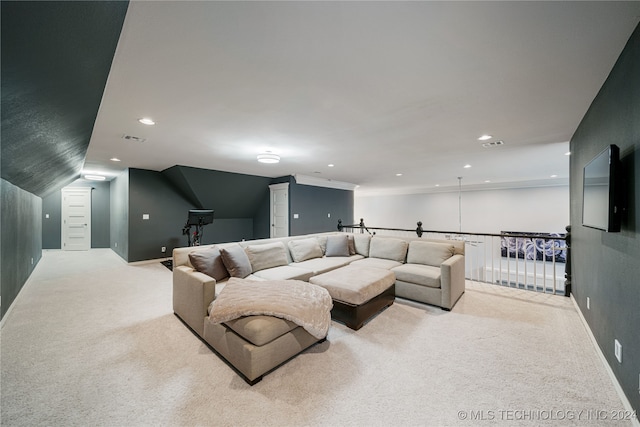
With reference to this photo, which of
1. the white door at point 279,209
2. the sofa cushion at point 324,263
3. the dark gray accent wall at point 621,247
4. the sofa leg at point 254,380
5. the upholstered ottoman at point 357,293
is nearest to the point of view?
the dark gray accent wall at point 621,247

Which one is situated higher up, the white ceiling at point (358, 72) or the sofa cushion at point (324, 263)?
the white ceiling at point (358, 72)

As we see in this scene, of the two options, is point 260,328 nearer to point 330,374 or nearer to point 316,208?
point 330,374

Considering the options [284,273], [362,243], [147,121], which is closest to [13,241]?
[147,121]

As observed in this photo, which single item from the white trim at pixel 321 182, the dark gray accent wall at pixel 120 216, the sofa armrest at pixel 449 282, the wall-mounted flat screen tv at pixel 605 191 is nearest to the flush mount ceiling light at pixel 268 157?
the white trim at pixel 321 182

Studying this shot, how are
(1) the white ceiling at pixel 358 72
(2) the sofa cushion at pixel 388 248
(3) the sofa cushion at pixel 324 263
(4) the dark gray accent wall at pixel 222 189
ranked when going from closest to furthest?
(1) the white ceiling at pixel 358 72, (3) the sofa cushion at pixel 324 263, (2) the sofa cushion at pixel 388 248, (4) the dark gray accent wall at pixel 222 189

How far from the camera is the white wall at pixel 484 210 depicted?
7.43 metres

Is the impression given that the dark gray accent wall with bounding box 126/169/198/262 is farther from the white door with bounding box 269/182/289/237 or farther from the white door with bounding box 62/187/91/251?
the white door with bounding box 62/187/91/251

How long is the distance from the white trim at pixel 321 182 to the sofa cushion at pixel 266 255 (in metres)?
3.43

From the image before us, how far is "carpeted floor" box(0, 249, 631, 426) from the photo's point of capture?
156 cm

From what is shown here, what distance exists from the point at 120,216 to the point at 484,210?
11525 millimetres

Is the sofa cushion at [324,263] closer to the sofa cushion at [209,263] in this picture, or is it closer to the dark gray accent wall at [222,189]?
the sofa cushion at [209,263]

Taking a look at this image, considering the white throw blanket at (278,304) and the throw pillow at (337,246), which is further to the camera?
the throw pillow at (337,246)

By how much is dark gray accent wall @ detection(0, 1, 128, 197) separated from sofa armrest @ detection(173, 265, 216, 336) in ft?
Answer: 5.94

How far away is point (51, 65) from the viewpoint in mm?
1427
